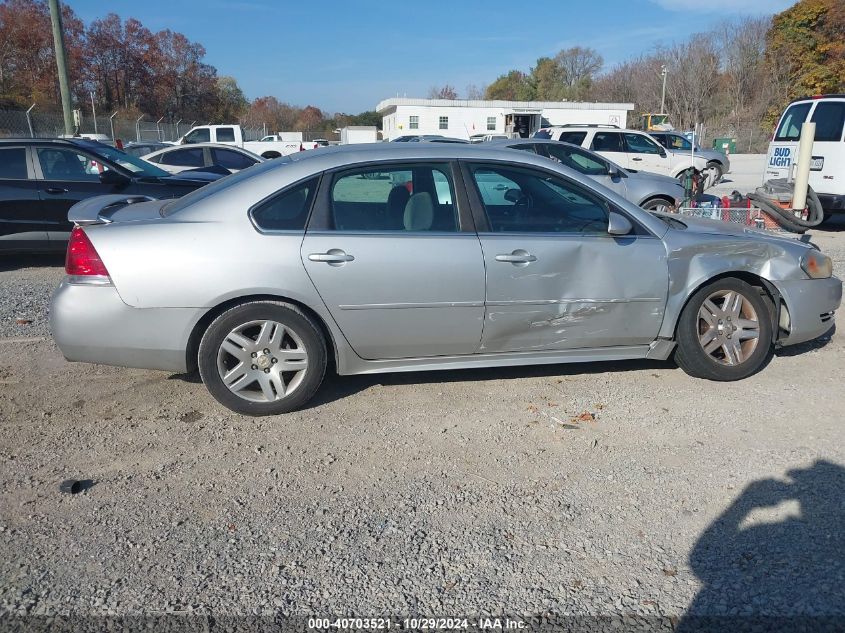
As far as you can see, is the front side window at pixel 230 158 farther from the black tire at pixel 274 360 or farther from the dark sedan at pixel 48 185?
the black tire at pixel 274 360

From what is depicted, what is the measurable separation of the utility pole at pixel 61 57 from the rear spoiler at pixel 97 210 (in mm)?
14081

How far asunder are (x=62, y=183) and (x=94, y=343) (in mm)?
5392

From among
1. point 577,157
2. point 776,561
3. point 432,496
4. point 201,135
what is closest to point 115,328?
point 432,496

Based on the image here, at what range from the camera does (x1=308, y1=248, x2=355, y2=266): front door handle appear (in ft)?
13.2

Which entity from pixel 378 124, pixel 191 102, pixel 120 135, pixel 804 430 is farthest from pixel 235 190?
pixel 378 124

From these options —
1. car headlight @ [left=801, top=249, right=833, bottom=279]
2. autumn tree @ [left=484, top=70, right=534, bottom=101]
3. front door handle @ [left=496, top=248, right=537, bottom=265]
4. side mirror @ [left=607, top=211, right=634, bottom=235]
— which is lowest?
car headlight @ [left=801, top=249, right=833, bottom=279]

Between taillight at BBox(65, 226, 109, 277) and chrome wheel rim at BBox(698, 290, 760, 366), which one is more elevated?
taillight at BBox(65, 226, 109, 277)

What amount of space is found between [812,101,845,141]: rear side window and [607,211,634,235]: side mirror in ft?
28.9

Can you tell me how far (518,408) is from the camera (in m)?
4.33

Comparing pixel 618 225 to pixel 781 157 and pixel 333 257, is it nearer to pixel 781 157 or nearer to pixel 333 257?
pixel 333 257

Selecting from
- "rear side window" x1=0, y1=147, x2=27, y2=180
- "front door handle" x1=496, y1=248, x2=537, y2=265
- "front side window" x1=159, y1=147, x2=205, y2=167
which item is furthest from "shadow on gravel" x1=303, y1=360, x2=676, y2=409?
"front side window" x1=159, y1=147, x2=205, y2=167

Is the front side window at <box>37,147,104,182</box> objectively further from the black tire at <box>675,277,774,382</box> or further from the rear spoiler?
the black tire at <box>675,277,774,382</box>

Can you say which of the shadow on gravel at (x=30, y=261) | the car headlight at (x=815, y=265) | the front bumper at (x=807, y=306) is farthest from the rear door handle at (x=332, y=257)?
the shadow on gravel at (x=30, y=261)

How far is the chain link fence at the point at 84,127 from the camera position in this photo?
26.1 metres
